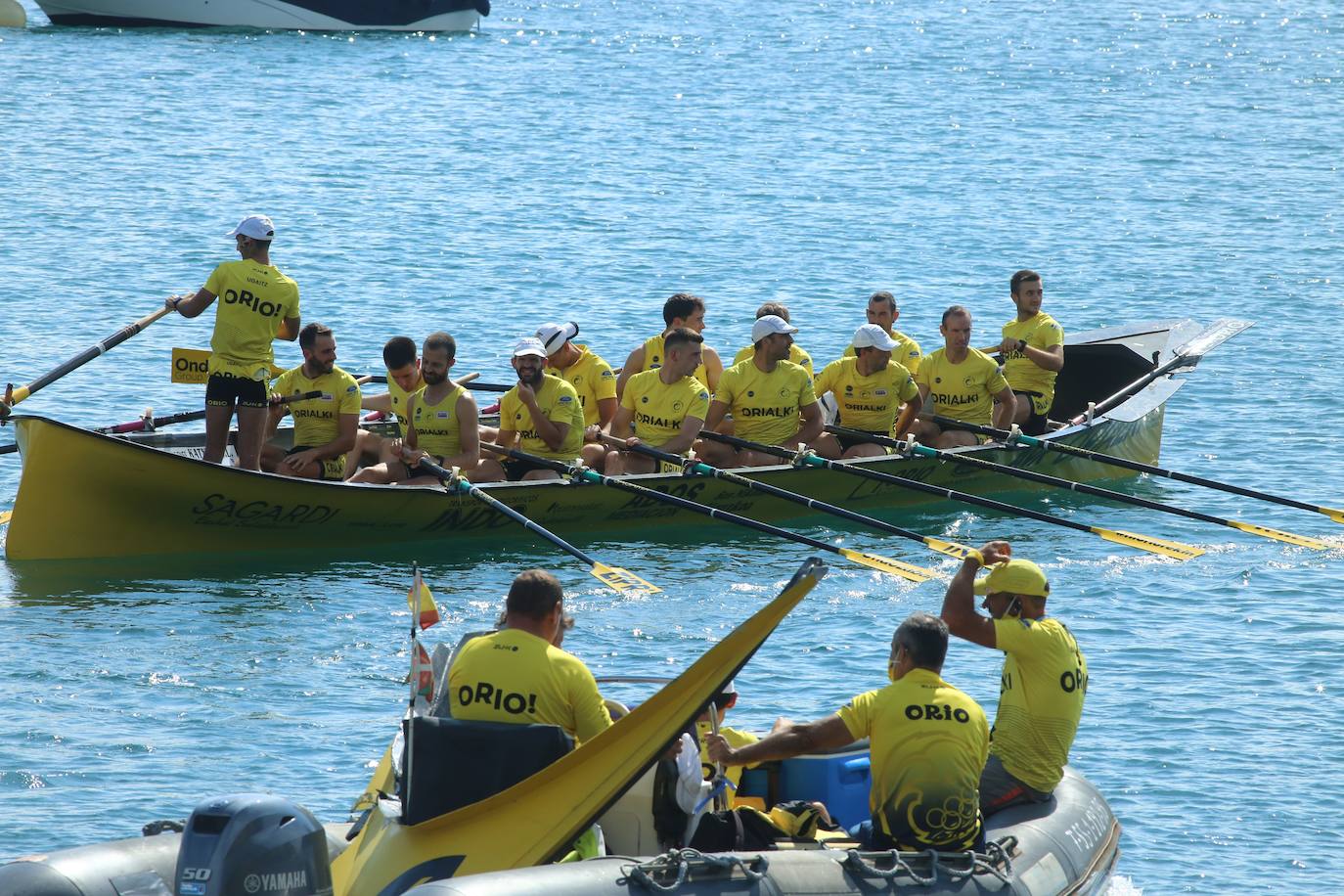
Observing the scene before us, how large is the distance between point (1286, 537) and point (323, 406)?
8.04 meters

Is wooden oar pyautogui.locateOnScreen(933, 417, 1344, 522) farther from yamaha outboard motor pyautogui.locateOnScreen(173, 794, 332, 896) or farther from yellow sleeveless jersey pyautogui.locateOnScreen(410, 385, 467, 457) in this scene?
yamaha outboard motor pyautogui.locateOnScreen(173, 794, 332, 896)

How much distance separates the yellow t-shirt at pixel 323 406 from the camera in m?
14.1

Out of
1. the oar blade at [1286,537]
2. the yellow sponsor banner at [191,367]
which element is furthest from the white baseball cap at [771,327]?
the oar blade at [1286,537]

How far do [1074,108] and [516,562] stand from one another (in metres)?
30.2

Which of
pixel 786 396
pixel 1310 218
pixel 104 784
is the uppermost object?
pixel 1310 218

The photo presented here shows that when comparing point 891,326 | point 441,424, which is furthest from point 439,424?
point 891,326

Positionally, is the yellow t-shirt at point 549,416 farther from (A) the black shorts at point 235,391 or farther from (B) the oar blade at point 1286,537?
(B) the oar blade at point 1286,537

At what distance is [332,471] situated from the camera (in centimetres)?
1439

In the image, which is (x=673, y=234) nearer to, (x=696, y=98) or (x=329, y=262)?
(x=329, y=262)

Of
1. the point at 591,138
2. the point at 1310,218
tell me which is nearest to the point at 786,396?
the point at 1310,218

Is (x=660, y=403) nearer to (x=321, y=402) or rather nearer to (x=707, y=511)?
(x=707, y=511)

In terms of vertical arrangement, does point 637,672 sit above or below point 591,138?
below

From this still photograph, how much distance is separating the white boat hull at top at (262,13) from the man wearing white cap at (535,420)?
36.7 meters

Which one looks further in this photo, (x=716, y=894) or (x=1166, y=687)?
(x=1166, y=687)
